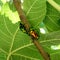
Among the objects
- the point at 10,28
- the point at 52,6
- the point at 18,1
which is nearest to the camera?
the point at 18,1

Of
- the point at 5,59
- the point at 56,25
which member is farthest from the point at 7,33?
the point at 56,25

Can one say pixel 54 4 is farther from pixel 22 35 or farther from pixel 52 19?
pixel 22 35

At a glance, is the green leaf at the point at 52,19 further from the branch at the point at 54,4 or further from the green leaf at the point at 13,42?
the green leaf at the point at 13,42

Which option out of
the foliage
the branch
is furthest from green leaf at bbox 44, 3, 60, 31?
the foliage

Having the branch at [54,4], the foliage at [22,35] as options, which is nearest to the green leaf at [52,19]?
the branch at [54,4]

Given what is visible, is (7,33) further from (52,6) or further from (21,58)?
(52,6)

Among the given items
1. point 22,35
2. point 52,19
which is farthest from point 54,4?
point 22,35

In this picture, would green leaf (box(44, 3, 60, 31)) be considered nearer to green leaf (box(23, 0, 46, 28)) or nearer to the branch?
the branch
